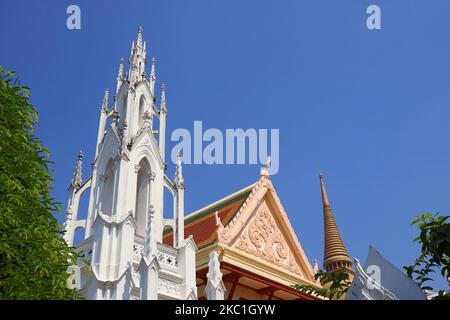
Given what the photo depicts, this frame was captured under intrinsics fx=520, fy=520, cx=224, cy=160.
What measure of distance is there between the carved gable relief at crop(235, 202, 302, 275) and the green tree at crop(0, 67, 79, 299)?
34.3ft

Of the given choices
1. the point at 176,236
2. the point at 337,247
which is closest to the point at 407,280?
the point at 176,236

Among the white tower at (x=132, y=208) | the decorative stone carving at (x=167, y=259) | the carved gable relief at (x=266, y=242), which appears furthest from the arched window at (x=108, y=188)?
the carved gable relief at (x=266, y=242)

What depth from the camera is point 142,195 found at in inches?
678

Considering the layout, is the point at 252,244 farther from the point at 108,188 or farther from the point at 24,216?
the point at 24,216

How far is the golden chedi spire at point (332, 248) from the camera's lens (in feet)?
121

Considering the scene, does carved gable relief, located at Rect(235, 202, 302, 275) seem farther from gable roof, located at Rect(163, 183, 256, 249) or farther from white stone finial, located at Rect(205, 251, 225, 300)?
white stone finial, located at Rect(205, 251, 225, 300)

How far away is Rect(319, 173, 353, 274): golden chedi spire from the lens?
36.8 m

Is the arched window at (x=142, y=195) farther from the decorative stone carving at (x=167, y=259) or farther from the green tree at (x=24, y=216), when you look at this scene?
the green tree at (x=24, y=216)

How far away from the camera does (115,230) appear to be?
1469 centimetres

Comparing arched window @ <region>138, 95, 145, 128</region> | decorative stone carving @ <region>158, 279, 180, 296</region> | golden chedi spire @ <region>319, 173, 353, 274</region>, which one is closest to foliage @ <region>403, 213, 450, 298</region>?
decorative stone carving @ <region>158, 279, 180, 296</region>

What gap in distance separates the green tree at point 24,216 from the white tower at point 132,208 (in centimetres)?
452
